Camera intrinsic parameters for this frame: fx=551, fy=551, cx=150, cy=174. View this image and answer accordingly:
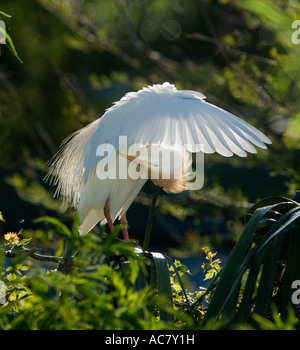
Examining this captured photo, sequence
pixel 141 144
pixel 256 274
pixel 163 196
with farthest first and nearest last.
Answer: pixel 163 196, pixel 141 144, pixel 256 274

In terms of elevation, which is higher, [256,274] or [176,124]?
[176,124]

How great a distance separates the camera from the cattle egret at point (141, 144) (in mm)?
1554

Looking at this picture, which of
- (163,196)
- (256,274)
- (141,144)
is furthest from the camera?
(163,196)

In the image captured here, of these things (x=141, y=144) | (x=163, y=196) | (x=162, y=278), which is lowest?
(x=163, y=196)

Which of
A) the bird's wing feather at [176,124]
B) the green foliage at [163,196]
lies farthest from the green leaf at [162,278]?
the bird's wing feather at [176,124]

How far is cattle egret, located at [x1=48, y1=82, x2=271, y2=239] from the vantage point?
5.10 ft

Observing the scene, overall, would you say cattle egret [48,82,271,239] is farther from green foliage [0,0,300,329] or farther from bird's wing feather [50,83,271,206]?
green foliage [0,0,300,329]

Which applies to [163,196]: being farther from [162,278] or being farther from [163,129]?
[162,278]

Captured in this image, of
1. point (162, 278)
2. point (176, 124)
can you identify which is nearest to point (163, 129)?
point (176, 124)

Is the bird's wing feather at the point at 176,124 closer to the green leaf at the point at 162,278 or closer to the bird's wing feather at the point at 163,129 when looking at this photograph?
the bird's wing feather at the point at 163,129

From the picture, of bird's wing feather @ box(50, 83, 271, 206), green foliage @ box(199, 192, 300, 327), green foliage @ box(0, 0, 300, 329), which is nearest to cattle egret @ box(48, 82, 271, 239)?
bird's wing feather @ box(50, 83, 271, 206)

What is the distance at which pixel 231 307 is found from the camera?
957 mm

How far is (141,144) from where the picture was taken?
5.72 ft
